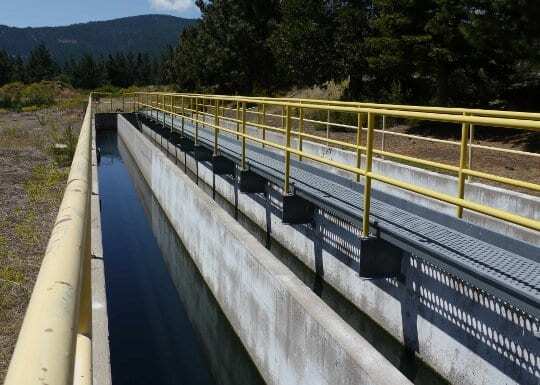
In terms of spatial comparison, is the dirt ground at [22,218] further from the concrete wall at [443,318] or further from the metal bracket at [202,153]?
the concrete wall at [443,318]

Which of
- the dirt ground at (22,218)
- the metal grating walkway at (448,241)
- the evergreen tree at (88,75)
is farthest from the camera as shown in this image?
the evergreen tree at (88,75)

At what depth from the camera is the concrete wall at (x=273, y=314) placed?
398cm

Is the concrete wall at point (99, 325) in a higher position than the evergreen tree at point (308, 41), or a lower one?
lower

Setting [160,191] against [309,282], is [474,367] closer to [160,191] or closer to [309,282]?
[309,282]

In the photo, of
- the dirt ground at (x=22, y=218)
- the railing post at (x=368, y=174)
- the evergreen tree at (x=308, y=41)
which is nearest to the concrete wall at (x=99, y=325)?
the dirt ground at (x=22, y=218)

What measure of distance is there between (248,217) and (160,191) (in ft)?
13.7

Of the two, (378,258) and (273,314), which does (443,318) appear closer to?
(378,258)

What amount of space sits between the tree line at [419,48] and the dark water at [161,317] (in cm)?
944

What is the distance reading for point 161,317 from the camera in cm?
840

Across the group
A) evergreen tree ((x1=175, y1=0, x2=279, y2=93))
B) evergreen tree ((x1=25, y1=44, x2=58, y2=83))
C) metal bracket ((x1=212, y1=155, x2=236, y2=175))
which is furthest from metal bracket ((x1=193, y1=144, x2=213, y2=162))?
evergreen tree ((x1=25, y1=44, x2=58, y2=83))

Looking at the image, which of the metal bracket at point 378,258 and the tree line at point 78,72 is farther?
the tree line at point 78,72

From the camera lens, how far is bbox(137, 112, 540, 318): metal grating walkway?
147 inches

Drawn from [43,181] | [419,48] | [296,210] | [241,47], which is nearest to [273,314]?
[296,210]

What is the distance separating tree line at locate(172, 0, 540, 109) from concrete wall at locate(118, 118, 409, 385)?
32.2 feet
